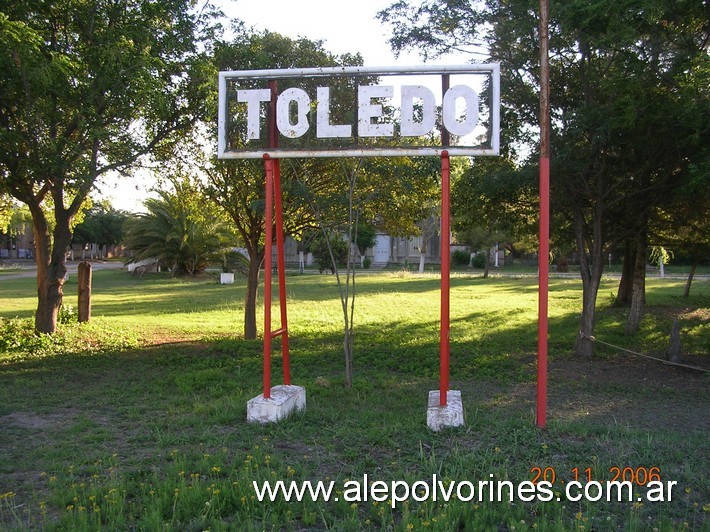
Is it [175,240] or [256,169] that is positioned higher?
[256,169]

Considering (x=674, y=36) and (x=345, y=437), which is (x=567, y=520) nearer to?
(x=345, y=437)

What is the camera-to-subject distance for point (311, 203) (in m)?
9.15

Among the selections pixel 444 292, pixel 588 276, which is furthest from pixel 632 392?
pixel 444 292

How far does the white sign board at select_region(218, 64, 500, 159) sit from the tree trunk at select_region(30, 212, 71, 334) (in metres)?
6.99

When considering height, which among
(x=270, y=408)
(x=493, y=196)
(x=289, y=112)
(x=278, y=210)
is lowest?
(x=270, y=408)

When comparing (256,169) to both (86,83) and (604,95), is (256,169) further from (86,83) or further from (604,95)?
(604,95)

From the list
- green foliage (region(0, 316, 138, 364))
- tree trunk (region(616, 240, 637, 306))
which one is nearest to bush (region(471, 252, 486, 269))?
tree trunk (region(616, 240, 637, 306))

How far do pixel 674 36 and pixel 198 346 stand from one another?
34.0ft

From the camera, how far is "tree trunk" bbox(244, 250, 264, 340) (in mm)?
13367

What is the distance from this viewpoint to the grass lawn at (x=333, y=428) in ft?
13.3

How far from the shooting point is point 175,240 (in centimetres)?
3550

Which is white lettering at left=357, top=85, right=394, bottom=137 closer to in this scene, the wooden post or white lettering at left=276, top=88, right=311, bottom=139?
white lettering at left=276, top=88, right=311, bottom=139

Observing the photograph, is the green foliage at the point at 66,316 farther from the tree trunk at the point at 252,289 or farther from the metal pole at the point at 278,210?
the metal pole at the point at 278,210

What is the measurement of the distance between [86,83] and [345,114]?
16.7ft
